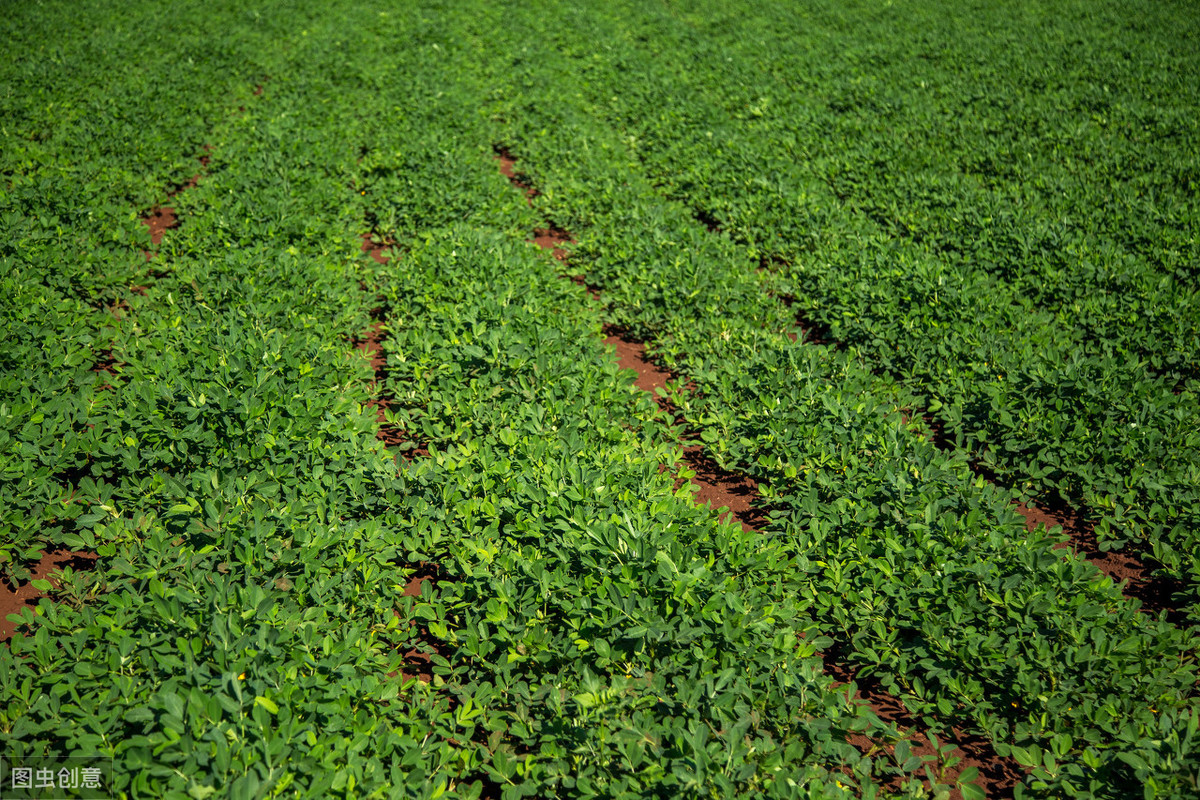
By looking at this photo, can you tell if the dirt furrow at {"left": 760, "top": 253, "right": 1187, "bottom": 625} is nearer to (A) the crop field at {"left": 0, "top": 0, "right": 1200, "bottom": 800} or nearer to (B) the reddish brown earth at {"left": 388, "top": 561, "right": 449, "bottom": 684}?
(A) the crop field at {"left": 0, "top": 0, "right": 1200, "bottom": 800}

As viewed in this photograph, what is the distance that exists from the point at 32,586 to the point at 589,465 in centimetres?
294

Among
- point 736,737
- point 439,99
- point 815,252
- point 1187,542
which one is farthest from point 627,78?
point 736,737

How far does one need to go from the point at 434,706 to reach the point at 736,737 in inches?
53.3

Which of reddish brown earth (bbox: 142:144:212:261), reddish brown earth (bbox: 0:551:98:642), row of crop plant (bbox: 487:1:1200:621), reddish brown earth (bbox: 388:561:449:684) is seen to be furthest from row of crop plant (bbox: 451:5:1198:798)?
reddish brown earth (bbox: 142:144:212:261)

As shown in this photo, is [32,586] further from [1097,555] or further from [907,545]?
[1097,555]

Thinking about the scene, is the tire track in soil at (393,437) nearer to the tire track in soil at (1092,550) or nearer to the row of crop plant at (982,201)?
the tire track in soil at (1092,550)

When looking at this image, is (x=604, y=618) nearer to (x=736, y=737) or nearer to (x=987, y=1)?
(x=736, y=737)

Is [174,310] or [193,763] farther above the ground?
[174,310]

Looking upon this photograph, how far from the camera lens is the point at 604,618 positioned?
2.88 m

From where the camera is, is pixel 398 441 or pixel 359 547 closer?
pixel 359 547

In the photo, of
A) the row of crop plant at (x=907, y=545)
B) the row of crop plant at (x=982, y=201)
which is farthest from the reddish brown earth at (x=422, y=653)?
the row of crop plant at (x=982, y=201)

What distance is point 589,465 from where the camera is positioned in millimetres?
3771

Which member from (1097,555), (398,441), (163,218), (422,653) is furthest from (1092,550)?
(163,218)

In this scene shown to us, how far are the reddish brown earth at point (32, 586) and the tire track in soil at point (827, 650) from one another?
356 cm
